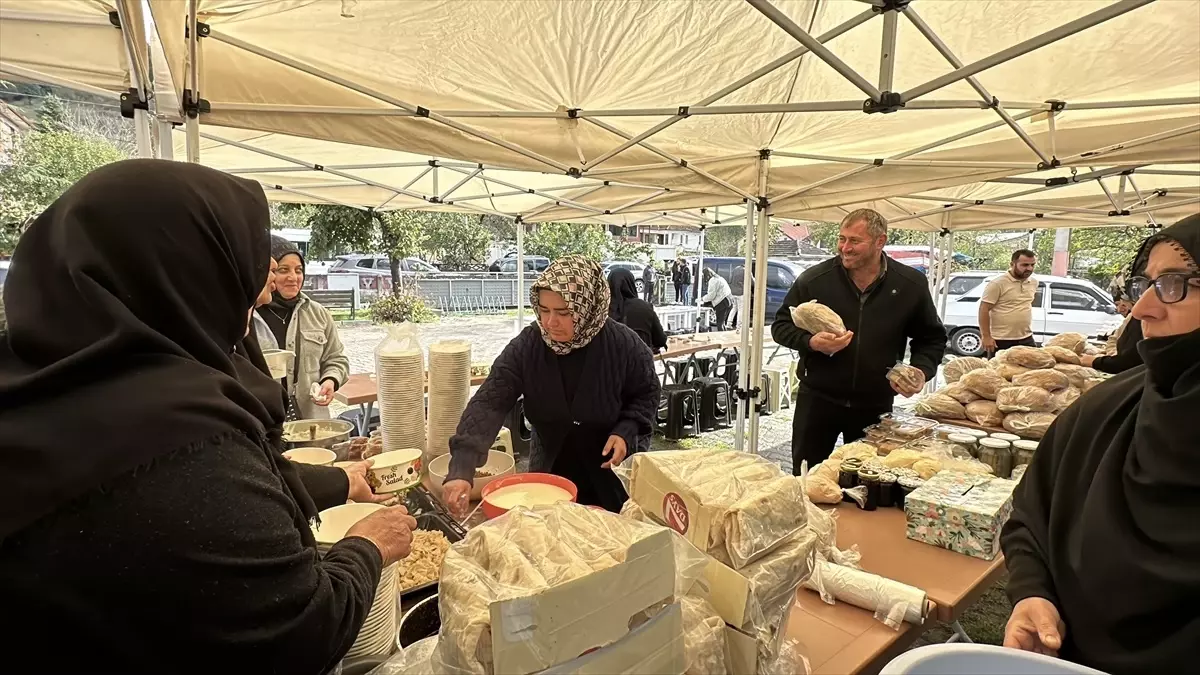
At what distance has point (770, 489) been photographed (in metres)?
1.01

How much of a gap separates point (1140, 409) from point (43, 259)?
188 centimetres

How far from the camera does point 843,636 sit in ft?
4.26

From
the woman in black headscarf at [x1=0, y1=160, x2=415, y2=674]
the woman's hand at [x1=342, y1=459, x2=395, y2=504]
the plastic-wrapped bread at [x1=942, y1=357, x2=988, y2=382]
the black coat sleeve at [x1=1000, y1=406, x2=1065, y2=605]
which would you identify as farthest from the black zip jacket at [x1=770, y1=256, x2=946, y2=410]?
the woman in black headscarf at [x1=0, y1=160, x2=415, y2=674]

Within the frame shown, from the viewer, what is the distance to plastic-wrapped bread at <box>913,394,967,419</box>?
128 inches

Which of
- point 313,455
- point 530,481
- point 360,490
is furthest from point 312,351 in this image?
point 530,481

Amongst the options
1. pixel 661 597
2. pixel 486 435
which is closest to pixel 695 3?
pixel 486 435

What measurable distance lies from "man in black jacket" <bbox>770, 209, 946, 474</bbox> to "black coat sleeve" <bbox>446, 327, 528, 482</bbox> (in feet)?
5.00

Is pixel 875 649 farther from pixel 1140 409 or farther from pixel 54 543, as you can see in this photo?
pixel 54 543

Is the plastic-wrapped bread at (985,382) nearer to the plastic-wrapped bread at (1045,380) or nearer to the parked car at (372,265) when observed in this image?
the plastic-wrapped bread at (1045,380)

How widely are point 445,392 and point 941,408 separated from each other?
2.73 m

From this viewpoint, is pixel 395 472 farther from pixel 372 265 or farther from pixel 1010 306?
pixel 372 265

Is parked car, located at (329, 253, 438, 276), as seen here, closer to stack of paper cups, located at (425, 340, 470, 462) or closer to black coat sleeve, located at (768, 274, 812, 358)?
black coat sleeve, located at (768, 274, 812, 358)

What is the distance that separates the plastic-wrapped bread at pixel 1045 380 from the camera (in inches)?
121

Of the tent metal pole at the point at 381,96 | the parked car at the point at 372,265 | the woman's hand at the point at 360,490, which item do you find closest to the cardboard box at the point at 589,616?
Result: the woman's hand at the point at 360,490
